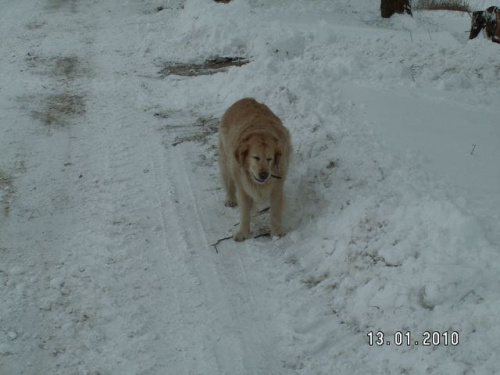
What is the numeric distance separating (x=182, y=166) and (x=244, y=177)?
179 centimetres

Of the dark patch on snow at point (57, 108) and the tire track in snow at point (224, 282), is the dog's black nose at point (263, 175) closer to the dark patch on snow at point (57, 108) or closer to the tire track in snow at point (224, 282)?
the tire track in snow at point (224, 282)

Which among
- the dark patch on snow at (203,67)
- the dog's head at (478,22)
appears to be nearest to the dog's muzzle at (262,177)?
the dark patch on snow at (203,67)

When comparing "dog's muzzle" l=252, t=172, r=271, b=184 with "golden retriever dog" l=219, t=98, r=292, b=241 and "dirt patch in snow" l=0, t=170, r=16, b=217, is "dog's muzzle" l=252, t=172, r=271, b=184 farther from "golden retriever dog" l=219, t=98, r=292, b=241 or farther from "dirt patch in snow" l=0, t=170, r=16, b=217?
"dirt patch in snow" l=0, t=170, r=16, b=217

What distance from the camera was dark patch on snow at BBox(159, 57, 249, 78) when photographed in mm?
10634

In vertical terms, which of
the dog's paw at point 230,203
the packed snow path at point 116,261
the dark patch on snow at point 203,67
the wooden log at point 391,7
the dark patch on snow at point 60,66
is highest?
the wooden log at point 391,7

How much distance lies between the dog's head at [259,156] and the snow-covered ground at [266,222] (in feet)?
2.54

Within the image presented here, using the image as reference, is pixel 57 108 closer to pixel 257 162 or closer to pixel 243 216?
pixel 243 216

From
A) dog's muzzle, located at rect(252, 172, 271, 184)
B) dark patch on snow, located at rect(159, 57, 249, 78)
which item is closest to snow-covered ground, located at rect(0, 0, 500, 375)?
dark patch on snow, located at rect(159, 57, 249, 78)

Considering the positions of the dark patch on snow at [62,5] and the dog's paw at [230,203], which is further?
the dark patch on snow at [62,5]

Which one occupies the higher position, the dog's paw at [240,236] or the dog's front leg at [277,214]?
the dog's front leg at [277,214]

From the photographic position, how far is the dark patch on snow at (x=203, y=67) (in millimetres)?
10634

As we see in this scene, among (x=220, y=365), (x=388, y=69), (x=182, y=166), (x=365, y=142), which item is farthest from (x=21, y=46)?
(x=220, y=365)

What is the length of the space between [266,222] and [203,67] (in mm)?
6035

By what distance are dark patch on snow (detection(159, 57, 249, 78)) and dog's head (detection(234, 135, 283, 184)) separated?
18.1 ft
